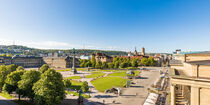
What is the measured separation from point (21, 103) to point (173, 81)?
34282 millimetres

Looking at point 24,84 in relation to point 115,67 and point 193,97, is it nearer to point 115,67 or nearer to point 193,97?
point 193,97

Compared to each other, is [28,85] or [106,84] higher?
[28,85]

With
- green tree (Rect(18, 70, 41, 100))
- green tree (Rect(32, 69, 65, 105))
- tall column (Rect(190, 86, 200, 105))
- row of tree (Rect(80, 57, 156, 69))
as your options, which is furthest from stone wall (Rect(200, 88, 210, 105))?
row of tree (Rect(80, 57, 156, 69))

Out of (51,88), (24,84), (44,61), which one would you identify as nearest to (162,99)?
(51,88)

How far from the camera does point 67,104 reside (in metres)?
29.2

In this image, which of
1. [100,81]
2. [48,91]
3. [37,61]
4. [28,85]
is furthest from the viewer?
[37,61]

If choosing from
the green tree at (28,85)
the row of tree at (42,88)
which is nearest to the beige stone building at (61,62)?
the row of tree at (42,88)

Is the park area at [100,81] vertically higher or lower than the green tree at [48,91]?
lower

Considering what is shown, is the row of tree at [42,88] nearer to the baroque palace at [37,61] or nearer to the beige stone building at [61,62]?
the beige stone building at [61,62]

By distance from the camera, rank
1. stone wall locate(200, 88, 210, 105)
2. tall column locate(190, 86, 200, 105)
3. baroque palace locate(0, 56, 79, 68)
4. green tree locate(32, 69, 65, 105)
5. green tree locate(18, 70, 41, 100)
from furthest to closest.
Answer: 1. baroque palace locate(0, 56, 79, 68)
2. green tree locate(18, 70, 41, 100)
3. green tree locate(32, 69, 65, 105)
4. tall column locate(190, 86, 200, 105)
5. stone wall locate(200, 88, 210, 105)

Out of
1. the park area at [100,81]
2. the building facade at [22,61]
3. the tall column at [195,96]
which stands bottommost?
the park area at [100,81]

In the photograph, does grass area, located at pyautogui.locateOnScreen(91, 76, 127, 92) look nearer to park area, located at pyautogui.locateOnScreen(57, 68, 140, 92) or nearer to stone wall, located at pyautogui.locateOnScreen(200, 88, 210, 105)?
park area, located at pyautogui.locateOnScreen(57, 68, 140, 92)

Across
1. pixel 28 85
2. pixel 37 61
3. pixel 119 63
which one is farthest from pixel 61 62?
pixel 28 85

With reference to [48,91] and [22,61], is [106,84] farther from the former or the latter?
[22,61]
